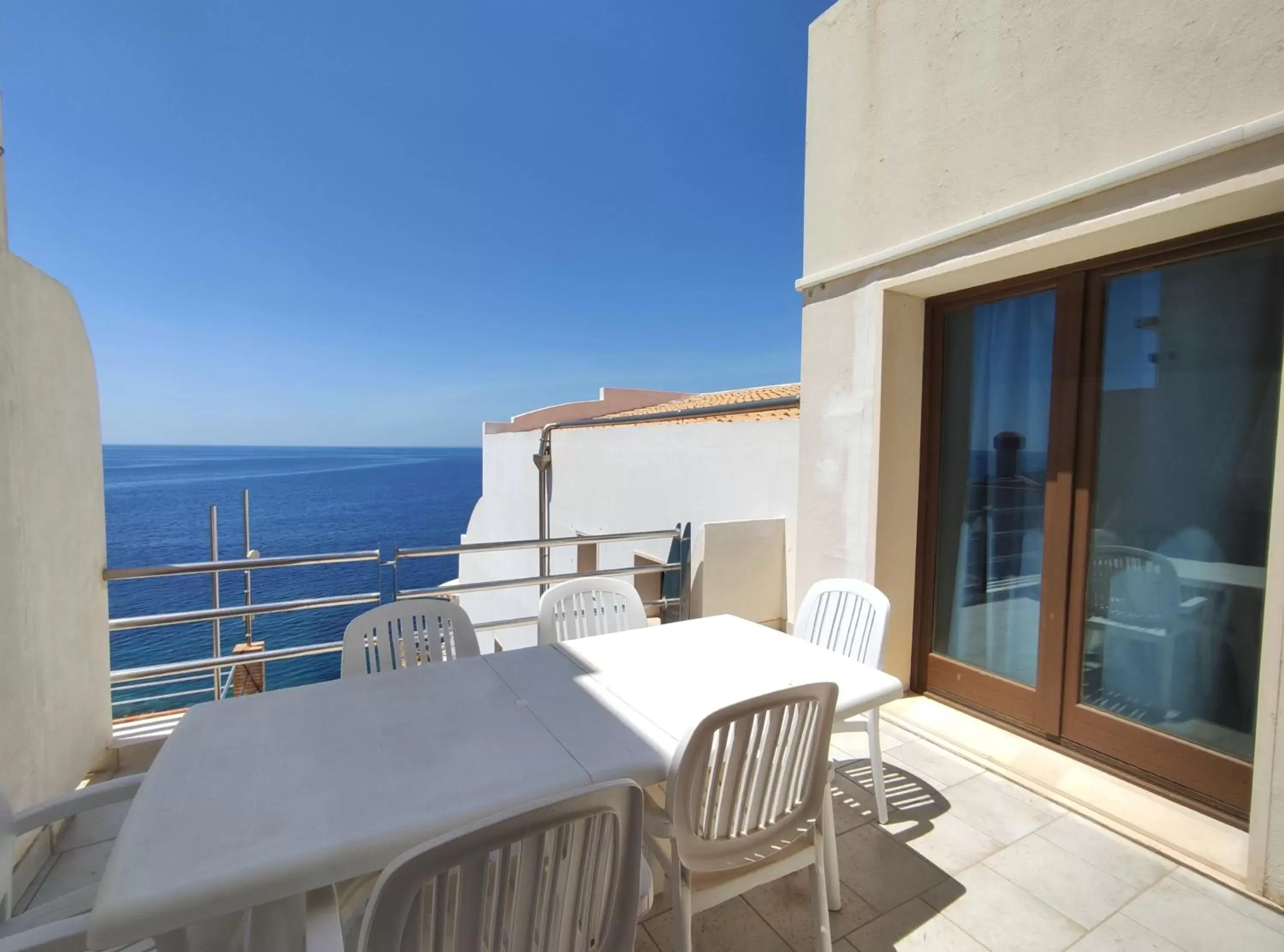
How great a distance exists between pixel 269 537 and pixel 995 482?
124 feet

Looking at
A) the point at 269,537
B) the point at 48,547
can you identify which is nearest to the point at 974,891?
the point at 48,547

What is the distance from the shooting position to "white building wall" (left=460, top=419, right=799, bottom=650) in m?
4.20

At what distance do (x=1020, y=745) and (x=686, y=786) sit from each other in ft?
7.11

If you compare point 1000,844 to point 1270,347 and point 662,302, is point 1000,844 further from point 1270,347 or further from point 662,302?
point 662,302

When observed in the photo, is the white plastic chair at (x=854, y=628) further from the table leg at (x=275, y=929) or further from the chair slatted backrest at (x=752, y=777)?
the table leg at (x=275, y=929)

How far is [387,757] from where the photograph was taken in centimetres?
122

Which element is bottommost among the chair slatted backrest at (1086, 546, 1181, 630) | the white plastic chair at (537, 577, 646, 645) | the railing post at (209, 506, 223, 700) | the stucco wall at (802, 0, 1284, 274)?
the railing post at (209, 506, 223, 700)

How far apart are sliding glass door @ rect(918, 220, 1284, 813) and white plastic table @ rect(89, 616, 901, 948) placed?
4.38 ft

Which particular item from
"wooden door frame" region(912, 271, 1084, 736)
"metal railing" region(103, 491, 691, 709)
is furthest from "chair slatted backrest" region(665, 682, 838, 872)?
"wooden door frame" region(912, 271, 1084, 736)

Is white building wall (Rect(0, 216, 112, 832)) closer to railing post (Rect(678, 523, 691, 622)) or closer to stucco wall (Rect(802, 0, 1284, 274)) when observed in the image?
railing post (Rect(678, 523, 691, 622))

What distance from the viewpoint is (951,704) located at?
2.86m

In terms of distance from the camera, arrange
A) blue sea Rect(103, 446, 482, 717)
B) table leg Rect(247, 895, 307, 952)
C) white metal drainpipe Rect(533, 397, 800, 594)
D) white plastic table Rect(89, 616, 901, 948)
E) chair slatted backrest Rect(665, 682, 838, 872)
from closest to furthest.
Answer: white plastic table Rect(89, 616, 901, 948) < table leg Rect(247, 895, 307, 952) < chair slatted backrest Rect(665, 682, 838, 872) < white metal drainpipe Rect(533, 397, 800, 594) < blue sea Rect(103, 446, 482, 717)

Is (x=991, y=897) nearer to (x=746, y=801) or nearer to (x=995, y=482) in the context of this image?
(x=746, y=801)

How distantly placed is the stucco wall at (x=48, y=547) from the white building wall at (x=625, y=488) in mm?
2955
